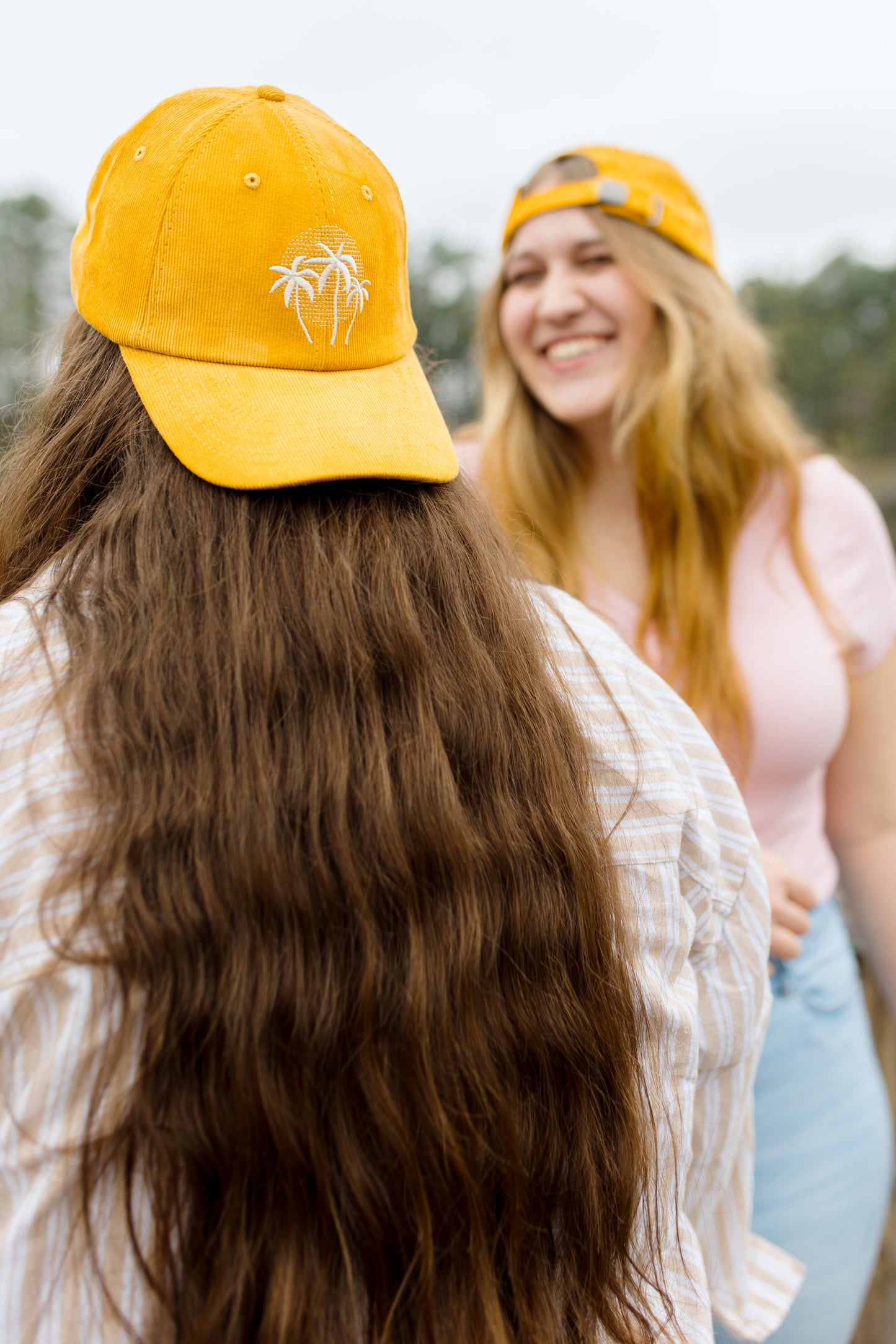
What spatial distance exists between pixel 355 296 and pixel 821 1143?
1.46 m

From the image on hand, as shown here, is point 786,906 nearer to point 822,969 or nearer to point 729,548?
point 822,969

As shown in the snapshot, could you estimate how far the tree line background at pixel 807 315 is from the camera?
17891 millimetres

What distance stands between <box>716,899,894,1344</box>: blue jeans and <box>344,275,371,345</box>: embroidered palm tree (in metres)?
1.26

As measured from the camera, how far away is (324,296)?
84 centimetres

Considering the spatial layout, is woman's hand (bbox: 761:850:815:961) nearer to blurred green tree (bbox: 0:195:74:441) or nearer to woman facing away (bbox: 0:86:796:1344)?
woman facing away (bbox: 0:86:796:1344)

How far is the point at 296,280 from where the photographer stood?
83cm

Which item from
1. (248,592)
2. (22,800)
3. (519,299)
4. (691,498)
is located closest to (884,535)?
(691,498)

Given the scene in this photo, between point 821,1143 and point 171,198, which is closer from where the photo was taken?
point 171,198

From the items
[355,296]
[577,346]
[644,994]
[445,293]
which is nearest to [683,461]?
[577,346]

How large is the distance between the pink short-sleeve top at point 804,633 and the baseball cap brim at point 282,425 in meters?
0.84

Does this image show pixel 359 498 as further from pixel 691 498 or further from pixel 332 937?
pixel 691 498

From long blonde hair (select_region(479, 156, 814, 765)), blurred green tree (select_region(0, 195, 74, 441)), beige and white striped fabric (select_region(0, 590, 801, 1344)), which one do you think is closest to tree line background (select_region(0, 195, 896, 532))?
blurred green tree (select_region(0, 195, 74, 441))

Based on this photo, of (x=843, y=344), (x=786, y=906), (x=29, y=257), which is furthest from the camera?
(x=843, y=344)

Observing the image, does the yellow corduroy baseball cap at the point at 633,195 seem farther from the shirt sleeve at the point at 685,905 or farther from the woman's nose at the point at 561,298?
the shirt sleeve at the point at 685,905
